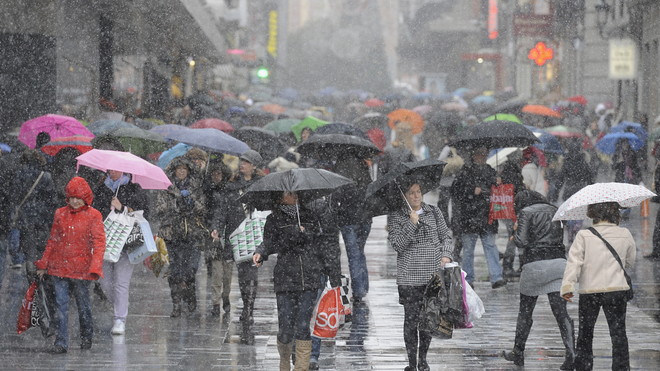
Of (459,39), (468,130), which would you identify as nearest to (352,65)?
(459,39)

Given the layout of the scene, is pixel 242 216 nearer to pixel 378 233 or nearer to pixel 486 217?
pixel 486 217

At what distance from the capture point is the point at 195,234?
1158cm

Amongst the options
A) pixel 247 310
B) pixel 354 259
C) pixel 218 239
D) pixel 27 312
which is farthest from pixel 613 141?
pixel 27 312

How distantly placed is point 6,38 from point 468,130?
9180 millimetres

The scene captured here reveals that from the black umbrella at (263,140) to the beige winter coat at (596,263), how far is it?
35.4 feet

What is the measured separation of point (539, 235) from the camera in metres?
9.37

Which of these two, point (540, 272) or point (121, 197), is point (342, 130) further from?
point (540, 272)

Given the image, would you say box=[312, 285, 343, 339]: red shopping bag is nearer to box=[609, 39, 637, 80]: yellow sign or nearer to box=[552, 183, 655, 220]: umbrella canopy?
box=[552, 183, 655, 220]: umbrella canopy

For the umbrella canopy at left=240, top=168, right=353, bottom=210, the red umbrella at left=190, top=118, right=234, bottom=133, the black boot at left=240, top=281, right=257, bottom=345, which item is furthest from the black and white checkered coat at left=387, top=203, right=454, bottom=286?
the red umbrella at left=190, top=118, right=234, bottom=133

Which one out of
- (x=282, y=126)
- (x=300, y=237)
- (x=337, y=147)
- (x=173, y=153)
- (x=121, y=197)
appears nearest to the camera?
(x=300, y=237)

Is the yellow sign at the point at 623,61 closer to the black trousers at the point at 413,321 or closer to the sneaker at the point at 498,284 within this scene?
the sneaker at the point at 498,284

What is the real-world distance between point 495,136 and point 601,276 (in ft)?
17.2

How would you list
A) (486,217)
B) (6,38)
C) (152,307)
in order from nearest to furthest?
(152,307) → (486,217) → (6,38)

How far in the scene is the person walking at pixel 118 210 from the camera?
1057cm
